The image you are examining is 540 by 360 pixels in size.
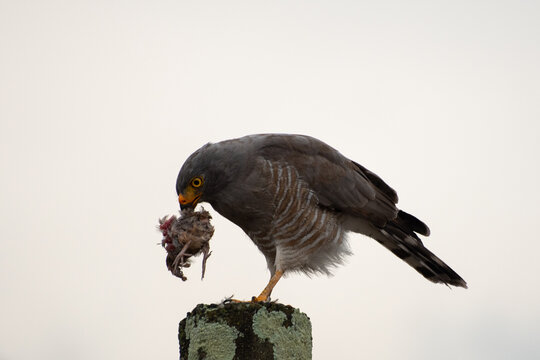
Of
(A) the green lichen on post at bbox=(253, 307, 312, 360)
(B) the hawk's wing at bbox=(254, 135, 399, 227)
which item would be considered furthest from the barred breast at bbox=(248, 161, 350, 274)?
(A) the green lichen on post at bbox=(253, 307, 312, 360)

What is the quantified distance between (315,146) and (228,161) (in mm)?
1044

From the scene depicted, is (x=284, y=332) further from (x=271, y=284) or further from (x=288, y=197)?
(x=288, y=197)

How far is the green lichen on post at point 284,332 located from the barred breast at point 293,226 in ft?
6.16

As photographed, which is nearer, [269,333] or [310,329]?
[269,333]

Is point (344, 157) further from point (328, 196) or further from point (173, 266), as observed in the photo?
point (173, 266)

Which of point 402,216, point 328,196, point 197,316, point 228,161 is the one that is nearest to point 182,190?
point 228,161

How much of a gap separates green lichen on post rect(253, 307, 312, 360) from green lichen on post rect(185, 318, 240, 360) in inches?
6.5

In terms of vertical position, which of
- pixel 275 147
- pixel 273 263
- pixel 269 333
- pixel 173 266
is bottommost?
pixel 269 333

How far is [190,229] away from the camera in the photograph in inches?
205

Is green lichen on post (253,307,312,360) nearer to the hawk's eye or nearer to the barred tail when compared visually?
the hawk's eye

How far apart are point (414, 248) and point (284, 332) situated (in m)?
3.33

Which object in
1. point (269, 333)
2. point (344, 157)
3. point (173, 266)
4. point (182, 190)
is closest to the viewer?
point (269, 333)

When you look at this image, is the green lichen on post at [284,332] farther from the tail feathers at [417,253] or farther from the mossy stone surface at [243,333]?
the tail feathers at [417,253]

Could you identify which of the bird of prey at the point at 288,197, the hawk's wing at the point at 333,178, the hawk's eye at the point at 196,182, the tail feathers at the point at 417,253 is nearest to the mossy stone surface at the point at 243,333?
the bird of prey at the point at 288,197
